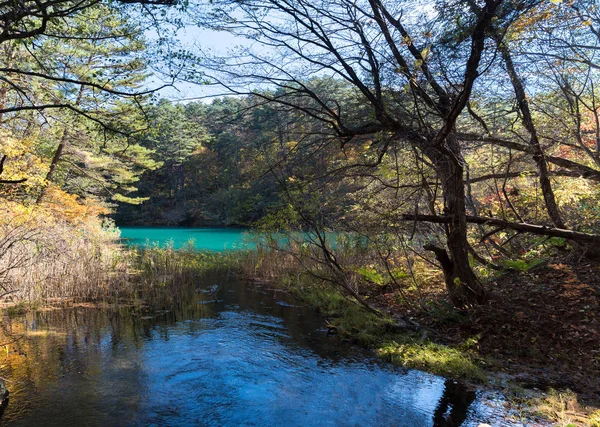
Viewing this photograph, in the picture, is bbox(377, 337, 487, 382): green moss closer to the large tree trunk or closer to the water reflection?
the water reflection

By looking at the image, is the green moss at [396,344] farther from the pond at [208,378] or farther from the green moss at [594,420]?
the green moss at [594,420]

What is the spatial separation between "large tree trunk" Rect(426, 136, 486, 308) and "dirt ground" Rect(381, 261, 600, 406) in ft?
0.85

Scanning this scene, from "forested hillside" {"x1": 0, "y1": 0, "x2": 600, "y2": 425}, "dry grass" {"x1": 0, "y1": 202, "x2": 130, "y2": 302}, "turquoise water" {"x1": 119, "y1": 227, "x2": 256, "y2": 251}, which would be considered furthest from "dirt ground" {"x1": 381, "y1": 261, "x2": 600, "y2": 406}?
"turquoise water" {"x1": 119, "y1": 227, "x2": 256, "y2": 251}

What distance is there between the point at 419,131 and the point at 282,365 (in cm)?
347

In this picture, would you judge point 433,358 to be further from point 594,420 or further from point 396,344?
point 594,420

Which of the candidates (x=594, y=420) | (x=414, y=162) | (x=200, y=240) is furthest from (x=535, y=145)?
(x=200, y=240)

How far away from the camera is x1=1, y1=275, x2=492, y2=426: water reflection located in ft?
12.4

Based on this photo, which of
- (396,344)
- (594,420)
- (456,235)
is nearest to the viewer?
(594,420)

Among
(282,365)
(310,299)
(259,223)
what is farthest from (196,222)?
(282,365)

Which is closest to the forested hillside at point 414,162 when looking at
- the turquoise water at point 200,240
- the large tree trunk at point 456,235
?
the large tree trunk at point 456,235

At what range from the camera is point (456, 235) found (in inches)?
222

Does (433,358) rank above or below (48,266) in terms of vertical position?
below

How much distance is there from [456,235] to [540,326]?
1.52 metres

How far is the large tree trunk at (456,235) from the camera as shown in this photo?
5.56 metres
